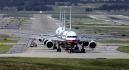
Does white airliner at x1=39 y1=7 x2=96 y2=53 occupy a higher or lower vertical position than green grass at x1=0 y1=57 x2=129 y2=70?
lower

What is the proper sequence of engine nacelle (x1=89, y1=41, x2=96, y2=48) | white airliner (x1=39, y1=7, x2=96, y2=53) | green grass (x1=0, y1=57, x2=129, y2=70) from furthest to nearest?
engine nacelle (x1=89, y1=41, x2=96, y2=48), white airliner (x1=39, y1=7, x2=96, y2=53), green grass (x1=0, y1=57, x2=129, y2=70)

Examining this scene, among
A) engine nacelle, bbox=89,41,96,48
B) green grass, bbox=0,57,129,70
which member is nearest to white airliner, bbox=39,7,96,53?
engine nacelle, bbox=89,41,96,48

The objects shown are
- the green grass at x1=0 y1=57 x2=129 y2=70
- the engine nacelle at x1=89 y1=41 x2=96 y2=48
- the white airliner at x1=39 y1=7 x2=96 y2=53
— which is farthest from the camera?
the engine nacelle at x1=89 y1=41 x2=96 y2=48

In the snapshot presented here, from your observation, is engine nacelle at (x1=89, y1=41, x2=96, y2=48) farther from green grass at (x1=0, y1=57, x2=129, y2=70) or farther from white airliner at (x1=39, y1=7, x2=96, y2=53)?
green grass at (x1=0, y1=57, x2=129, y2=70)

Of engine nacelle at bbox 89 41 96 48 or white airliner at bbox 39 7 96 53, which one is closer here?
white airliner at bbox 39 7 96 53

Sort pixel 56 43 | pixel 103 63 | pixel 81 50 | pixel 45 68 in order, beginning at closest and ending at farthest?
pixel 45 68
pixel 103 63
pixel 81 50
pixel 56 43

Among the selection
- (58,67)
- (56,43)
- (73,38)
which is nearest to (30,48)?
(56,43)

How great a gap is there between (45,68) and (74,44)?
3371cm

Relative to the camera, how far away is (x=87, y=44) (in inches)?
3607

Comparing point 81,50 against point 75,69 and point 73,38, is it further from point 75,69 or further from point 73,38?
point 75,69

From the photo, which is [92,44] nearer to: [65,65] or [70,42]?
[70,42]

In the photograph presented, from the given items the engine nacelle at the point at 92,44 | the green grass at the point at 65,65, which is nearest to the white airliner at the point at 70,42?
the engine nacelle at the point at 92,44

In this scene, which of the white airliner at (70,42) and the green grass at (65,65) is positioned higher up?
the green grass at (65,65)

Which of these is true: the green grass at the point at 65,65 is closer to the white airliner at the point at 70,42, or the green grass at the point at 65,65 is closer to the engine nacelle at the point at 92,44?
the white airliner at the point at 70,42
